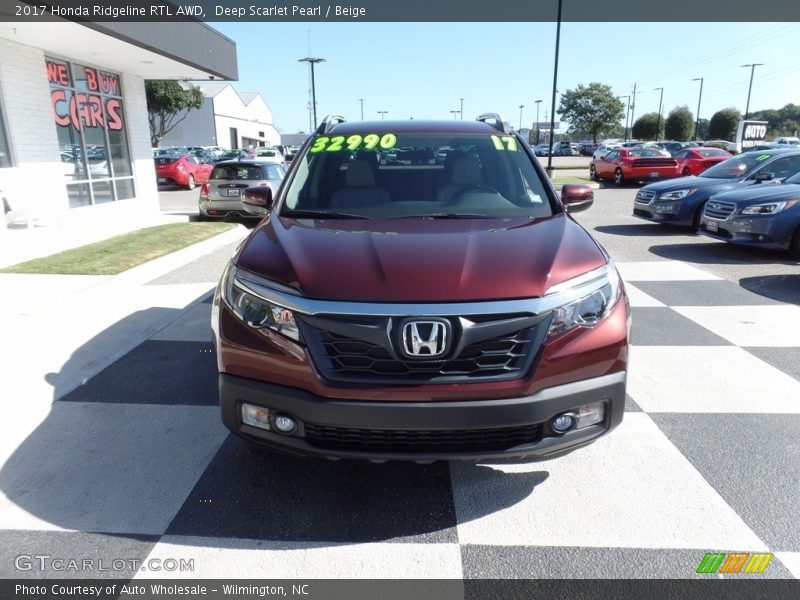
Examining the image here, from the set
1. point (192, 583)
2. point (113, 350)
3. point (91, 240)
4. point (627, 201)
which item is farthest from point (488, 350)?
point (627, 201)

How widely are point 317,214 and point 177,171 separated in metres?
21.0

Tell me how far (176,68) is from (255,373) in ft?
47.6

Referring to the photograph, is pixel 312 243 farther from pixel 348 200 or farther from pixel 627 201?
pixel 627 201

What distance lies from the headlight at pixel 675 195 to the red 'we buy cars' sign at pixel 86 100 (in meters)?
12.4

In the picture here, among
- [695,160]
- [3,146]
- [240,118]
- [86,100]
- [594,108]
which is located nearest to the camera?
[3,146]

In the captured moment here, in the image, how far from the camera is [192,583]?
2.22 meters

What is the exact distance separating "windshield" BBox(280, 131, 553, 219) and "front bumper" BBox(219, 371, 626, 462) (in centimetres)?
130

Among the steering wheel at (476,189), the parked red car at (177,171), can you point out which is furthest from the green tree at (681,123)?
the steering wheel at (476,189)

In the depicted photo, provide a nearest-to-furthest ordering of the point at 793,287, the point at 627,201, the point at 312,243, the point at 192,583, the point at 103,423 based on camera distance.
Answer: the point at 192,583, the point at 312,243, the point at 103,423, the point at 793,287, the point at 627,201

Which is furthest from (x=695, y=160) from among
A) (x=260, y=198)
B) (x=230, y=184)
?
(x=260, y=198)

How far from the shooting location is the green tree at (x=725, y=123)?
7038 centimetres

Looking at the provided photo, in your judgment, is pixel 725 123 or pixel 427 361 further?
pixel 725 123
